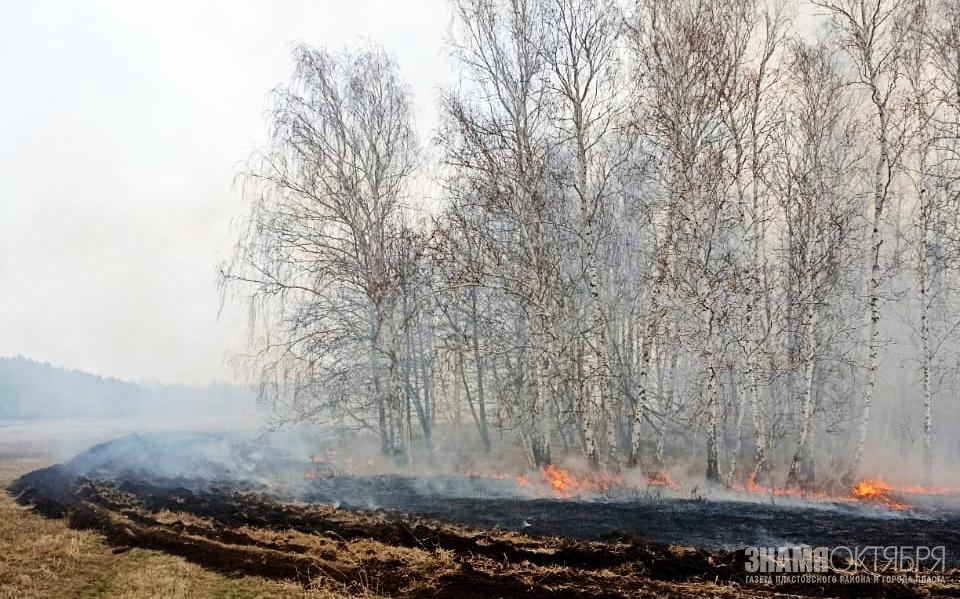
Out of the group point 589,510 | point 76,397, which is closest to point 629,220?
point 589,510

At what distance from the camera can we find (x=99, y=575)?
320 inches

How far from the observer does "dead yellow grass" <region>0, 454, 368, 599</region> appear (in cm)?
719

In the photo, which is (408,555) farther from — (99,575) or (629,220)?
(629,220)

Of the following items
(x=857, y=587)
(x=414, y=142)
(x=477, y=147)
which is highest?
(x=414, y=142)

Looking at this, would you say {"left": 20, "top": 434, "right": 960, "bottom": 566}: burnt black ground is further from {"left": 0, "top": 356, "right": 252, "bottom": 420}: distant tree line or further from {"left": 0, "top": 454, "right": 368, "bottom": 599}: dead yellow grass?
{"left": 0, "top": 356, "right": 252, "bottom": 420}: distant tree line

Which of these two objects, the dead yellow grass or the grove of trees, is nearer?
the dead yellow grass

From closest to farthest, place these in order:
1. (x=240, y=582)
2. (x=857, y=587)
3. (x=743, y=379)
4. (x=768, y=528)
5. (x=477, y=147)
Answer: (x=857, y=587)
(x=240, y=582)
(x=768, y=528)
(x=477, y=147)
(x=743, y=379)

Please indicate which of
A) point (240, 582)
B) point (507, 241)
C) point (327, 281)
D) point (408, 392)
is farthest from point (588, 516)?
point (408, 392)

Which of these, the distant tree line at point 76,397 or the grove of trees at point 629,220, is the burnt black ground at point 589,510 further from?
the distant tree line at point 76,397

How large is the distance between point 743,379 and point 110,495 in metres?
18.2

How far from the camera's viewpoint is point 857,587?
6.16 m

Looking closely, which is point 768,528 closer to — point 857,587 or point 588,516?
point 588,516

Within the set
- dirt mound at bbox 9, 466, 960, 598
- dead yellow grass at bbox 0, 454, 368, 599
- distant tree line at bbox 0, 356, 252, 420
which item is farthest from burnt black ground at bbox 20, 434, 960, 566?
distant tree line at bbox 0, 356, 252, 420

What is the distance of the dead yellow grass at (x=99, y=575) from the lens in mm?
7188
